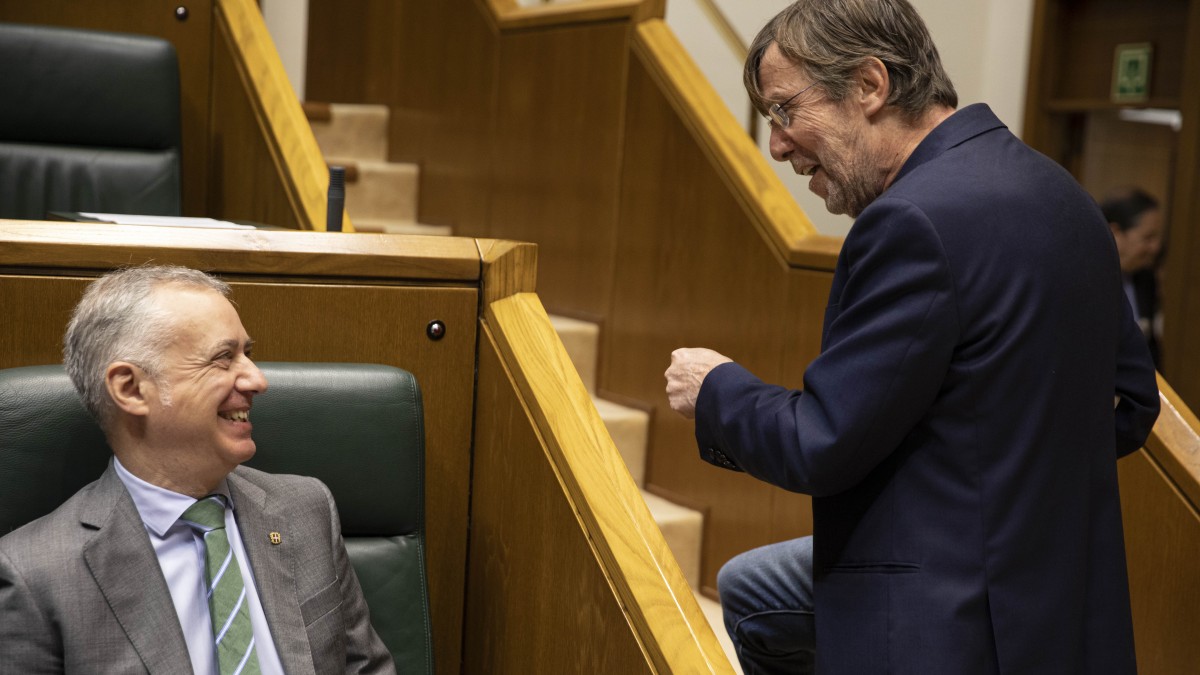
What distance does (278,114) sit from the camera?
9.40 ft

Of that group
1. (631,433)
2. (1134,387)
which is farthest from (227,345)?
(631,433)

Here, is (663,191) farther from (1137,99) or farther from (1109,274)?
(1137,99)

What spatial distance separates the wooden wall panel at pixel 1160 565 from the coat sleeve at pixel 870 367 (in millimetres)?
1070

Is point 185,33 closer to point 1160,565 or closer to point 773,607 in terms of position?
point 773,607

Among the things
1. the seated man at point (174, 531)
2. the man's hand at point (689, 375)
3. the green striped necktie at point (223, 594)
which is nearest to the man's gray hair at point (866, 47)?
the man's hand at point (689, 375)

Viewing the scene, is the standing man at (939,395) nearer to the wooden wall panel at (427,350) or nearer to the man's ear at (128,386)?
the wooden wall panel at (427,350)

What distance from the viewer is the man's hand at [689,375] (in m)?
1.43

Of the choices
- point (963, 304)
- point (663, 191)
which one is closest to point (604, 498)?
point (963, 304)

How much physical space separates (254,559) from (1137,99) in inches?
176

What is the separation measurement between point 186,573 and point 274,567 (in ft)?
0.33

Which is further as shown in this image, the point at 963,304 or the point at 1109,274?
the point at 1109,274

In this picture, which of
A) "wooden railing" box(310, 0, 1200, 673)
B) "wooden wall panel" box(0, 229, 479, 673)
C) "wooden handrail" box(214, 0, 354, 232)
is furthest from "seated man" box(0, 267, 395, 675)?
"wooden railing" box(310, 0, 1200, 673)

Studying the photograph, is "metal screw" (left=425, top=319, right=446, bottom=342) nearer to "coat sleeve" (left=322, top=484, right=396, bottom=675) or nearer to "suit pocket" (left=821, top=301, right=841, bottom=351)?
"coat sleeve" (left=322, top=484, right=396, bottom=675)

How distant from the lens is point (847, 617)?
1.34 metres
